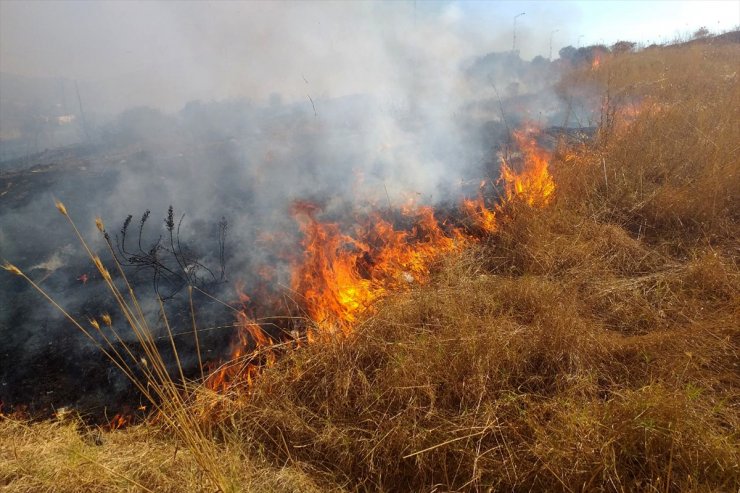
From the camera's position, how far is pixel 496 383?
7.51ft

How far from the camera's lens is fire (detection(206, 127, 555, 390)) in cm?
303

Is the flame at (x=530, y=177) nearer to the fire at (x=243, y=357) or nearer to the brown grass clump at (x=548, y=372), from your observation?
the brown grass clump at (x=548, y=372)

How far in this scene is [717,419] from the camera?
191 centimetres

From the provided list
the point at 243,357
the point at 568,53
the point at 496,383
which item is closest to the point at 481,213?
the point at 496,383

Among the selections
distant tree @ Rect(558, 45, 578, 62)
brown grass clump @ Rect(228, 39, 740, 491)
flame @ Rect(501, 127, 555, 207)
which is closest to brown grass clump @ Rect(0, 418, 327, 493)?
brown grass clump @ Rect(228, 39, 740, 491)

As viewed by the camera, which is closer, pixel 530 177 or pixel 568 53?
pixel 530 177

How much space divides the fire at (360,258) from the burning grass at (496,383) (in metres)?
0.03

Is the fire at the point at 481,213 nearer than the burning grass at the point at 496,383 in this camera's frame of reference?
No

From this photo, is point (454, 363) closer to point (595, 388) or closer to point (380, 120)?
point (595, 388)

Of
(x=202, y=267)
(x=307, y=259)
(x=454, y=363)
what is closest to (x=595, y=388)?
(x=454, y=363)

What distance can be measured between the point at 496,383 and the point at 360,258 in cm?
200

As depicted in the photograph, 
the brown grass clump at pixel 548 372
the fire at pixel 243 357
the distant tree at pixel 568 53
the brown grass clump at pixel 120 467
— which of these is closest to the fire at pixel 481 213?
the brown grass clump at pixel 548 372

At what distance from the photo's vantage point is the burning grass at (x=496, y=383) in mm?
1874

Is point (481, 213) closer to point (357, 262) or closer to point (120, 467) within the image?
point (357, 262)
